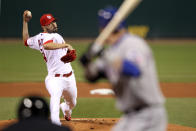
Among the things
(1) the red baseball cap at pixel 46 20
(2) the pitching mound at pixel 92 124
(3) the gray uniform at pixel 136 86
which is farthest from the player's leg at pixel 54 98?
(3) the gray uniform at pixel 136 86

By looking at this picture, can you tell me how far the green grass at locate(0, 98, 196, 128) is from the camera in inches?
315

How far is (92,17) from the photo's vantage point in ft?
87.4

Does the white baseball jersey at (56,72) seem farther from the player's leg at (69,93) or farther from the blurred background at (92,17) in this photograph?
the blurred background at (92,17)

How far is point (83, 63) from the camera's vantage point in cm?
383

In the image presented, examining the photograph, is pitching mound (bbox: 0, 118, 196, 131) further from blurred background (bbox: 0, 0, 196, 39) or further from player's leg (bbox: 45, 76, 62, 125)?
blurred background (bbox: 0, 0, 196, 39)

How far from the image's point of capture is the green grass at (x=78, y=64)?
14.4m

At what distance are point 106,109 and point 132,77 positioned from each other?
5.44 metres

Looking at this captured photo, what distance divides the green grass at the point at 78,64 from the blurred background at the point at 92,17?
130 cm

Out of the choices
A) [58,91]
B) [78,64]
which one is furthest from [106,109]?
[78,64]

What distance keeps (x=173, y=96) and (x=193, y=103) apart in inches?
43.1

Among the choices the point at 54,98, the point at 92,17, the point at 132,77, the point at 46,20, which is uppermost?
the point at 92,17

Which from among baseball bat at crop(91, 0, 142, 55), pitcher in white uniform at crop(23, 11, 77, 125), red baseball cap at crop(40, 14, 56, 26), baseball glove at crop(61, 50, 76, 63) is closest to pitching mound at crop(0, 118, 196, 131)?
pitcher in white uniform at crop(23, 11, 77, 125)

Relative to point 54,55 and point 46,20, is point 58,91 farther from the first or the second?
point 46,20

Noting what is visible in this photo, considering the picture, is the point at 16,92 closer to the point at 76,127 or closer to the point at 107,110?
the point at 107,110
